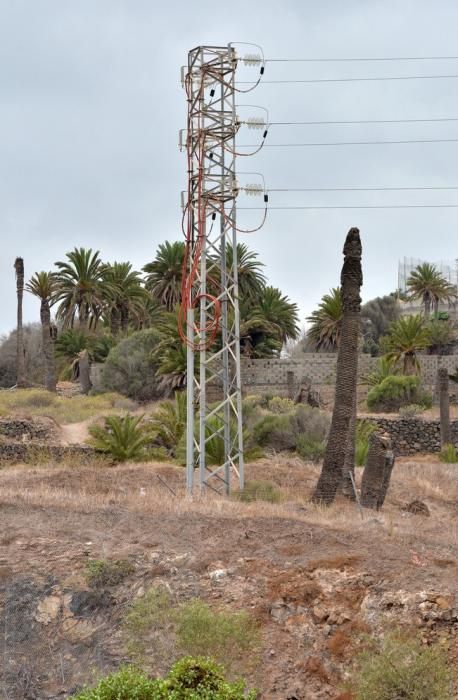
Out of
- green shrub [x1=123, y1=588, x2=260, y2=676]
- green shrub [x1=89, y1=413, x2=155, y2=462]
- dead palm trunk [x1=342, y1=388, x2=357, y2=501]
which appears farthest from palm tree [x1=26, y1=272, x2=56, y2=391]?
green shrub [x1=123, y1=588, x2=260, y2=676]

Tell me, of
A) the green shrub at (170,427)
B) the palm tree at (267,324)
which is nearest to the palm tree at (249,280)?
the palm tree at (267,324)

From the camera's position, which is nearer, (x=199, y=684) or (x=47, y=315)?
(x=199, y=684)

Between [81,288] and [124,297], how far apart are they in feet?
17.1

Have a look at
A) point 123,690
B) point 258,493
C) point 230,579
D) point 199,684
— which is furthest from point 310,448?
point 123,690

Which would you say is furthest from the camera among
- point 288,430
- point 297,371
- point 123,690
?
point 297,371

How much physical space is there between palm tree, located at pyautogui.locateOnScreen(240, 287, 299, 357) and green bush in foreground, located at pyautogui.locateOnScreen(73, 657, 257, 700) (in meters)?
36.5

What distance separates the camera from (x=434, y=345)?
5078cm

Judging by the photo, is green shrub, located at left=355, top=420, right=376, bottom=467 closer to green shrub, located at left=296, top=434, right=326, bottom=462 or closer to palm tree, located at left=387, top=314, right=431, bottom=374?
green shrub, located at left=296, top=434, right=326, bottom=462

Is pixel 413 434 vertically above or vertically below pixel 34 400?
below

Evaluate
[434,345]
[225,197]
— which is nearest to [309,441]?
[225,197]

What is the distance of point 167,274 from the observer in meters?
52.6

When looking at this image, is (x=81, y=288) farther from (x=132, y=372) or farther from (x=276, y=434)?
(x=276, y=434)

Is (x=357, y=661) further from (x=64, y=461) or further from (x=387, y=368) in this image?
(x=387, y=368)

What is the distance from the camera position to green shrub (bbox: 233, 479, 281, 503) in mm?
16498
